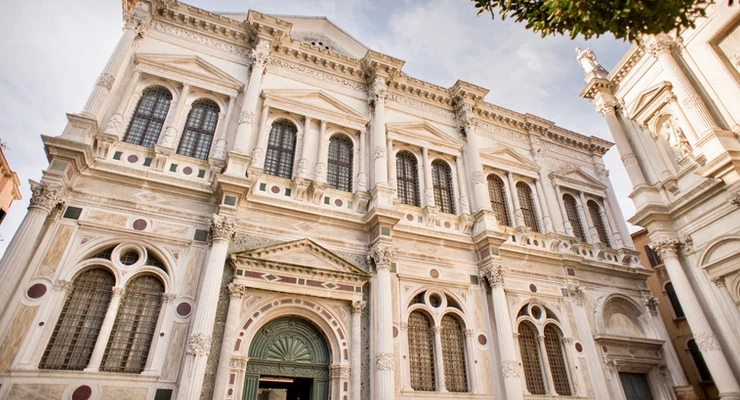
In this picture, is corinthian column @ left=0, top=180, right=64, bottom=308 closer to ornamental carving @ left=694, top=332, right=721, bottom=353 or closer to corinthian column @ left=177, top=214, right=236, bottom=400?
corinthian column @ left=177, top=214, right=236, bottom=400

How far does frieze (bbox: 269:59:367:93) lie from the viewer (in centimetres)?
1433

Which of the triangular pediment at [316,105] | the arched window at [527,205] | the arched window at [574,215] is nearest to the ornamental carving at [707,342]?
the arched window at [527,205]

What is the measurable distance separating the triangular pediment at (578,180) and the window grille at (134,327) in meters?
14.9

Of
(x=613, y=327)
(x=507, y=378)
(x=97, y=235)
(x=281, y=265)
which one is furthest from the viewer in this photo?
(x=613, y=327)

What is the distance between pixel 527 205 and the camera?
16266 millimetres

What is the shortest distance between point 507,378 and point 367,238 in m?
5.32

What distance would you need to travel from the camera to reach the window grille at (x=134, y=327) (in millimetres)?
8602

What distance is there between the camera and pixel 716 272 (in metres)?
11.1

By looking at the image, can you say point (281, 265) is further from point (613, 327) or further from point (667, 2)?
point (613, 327)

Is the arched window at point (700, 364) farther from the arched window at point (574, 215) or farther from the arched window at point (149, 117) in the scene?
the arched window at point (149, 117)

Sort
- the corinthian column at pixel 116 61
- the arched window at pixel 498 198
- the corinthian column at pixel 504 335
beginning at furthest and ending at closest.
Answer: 1. the arched window at pixel 498 198
2. the corinthian column at pixel 504 335
3. the corinthian column at pixel 116 61

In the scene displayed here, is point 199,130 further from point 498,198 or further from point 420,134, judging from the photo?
point 498,198

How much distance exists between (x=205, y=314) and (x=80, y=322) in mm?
2529

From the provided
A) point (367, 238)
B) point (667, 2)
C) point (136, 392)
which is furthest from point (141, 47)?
point (667, 2)
